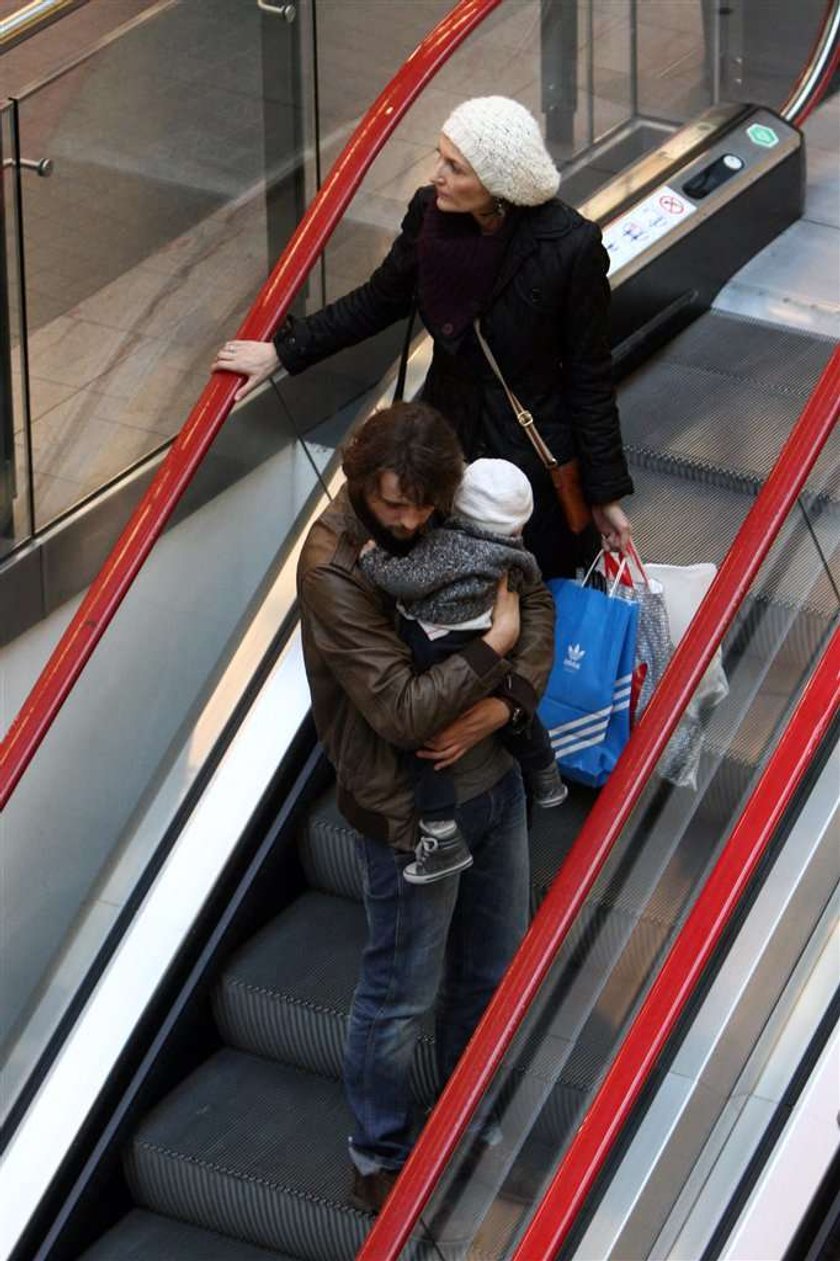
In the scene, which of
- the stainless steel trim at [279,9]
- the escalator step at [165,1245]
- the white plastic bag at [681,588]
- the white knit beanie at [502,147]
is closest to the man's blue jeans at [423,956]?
the escalator step at [165,1245]

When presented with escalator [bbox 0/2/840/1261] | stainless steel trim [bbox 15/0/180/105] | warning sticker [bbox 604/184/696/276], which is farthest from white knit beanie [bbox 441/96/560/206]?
warning sticker [bbox 604/184/696/276]

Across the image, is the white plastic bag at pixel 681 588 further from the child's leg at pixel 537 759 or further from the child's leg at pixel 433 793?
the child's leg at pixel 433 793

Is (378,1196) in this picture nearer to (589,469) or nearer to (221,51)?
(589,469)

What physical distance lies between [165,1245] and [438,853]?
1.36 metres

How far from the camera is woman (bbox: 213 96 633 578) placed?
4.54 metres

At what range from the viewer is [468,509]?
427 centimetres

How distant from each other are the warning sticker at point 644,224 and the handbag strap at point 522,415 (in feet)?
5.91

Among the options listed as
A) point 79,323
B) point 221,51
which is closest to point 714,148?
point 221,51

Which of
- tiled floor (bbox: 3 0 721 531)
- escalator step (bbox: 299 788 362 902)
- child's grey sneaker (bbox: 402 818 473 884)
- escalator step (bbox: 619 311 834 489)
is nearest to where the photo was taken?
child's grey sneaker (bbox: 402 818 473 884)

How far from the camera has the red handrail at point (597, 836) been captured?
13.5 feet

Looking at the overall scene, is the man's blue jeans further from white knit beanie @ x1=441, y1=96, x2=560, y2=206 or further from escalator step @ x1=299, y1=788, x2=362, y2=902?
white knit beanie @ x1=441, y1=96, x2=560, y2=206

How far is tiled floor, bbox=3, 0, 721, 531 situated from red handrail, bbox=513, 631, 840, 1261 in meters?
2.17

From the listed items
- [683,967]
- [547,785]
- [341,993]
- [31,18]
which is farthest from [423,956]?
[31,18]

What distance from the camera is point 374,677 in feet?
13.7
